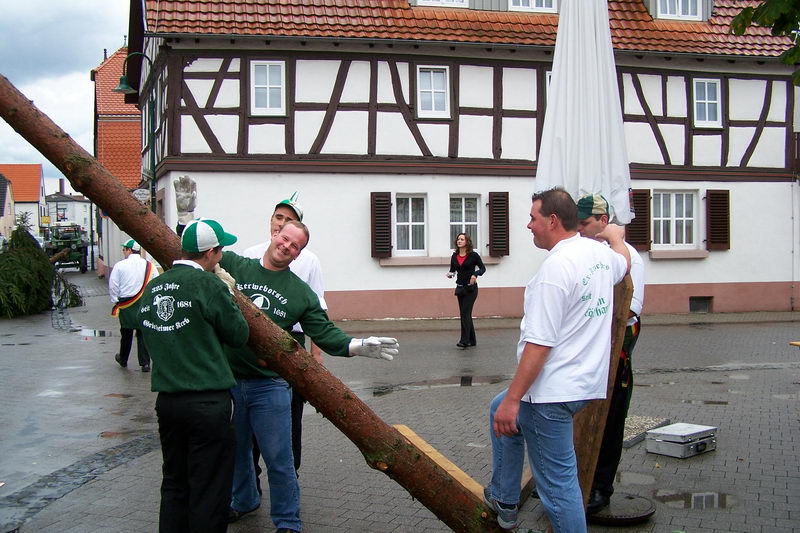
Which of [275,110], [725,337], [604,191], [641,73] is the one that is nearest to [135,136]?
[275,110]

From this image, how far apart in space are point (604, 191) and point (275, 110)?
11937 mm

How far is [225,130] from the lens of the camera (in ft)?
55.6

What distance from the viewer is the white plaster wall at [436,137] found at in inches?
699

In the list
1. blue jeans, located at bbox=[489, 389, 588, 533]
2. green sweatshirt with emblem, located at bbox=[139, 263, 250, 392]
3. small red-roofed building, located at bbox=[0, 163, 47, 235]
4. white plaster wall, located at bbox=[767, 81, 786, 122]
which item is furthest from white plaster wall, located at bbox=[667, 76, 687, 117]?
small red-roofed building, located at bbox=[0, 163, 47, 235]

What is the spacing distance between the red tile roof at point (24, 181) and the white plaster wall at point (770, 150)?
99131mm

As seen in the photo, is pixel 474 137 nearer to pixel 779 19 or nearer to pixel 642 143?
pixel 642 143

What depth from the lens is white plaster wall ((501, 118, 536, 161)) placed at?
18.2m

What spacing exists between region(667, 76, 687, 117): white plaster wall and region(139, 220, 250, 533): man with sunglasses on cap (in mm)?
17105

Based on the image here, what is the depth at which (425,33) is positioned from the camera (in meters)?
17.4

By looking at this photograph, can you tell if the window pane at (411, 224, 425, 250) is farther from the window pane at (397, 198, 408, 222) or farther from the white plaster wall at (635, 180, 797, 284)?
the white plaster wall at (635, 180, 797, 284)

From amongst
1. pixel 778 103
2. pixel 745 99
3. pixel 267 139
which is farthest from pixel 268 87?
pixel 778 103

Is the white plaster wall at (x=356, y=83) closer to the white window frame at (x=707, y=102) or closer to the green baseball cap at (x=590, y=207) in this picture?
the white window frame at (x=707, y=102)

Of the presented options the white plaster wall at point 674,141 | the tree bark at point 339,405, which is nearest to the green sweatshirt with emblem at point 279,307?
the tree bark at point 339,405

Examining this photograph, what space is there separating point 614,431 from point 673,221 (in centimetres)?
1533
